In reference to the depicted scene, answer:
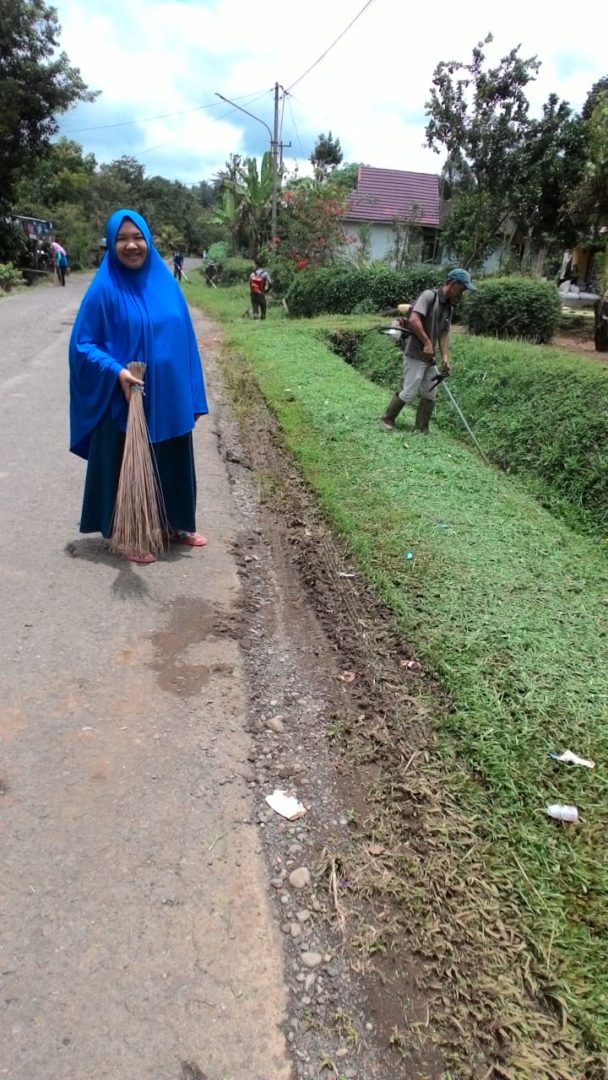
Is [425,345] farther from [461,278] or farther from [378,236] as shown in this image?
[378,236]

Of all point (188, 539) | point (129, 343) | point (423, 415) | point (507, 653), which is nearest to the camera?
point (507, 653)

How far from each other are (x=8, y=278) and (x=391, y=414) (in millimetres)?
19730

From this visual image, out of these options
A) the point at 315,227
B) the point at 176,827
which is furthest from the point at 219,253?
the point at 176,827

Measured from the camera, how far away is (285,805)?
97.4 inches

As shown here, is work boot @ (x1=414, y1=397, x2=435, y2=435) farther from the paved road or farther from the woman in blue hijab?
the paved road

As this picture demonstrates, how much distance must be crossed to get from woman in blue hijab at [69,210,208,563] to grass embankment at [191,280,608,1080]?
143 centimetres

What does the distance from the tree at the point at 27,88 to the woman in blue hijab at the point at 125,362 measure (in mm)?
25659

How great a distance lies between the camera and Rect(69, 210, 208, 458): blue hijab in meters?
3.86

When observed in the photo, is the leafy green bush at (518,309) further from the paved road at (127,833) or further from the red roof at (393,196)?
the red roof at (393,196)

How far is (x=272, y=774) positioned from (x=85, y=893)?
2.62 feet

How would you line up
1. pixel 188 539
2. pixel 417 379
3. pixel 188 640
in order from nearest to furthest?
pixel 188 640, pixel 188 539, pixel 417 379

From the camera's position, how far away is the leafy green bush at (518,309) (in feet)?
39.3

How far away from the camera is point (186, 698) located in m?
2.98

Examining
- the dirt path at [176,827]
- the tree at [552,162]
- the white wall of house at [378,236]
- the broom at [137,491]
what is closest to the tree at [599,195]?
the tree at [552,162]
